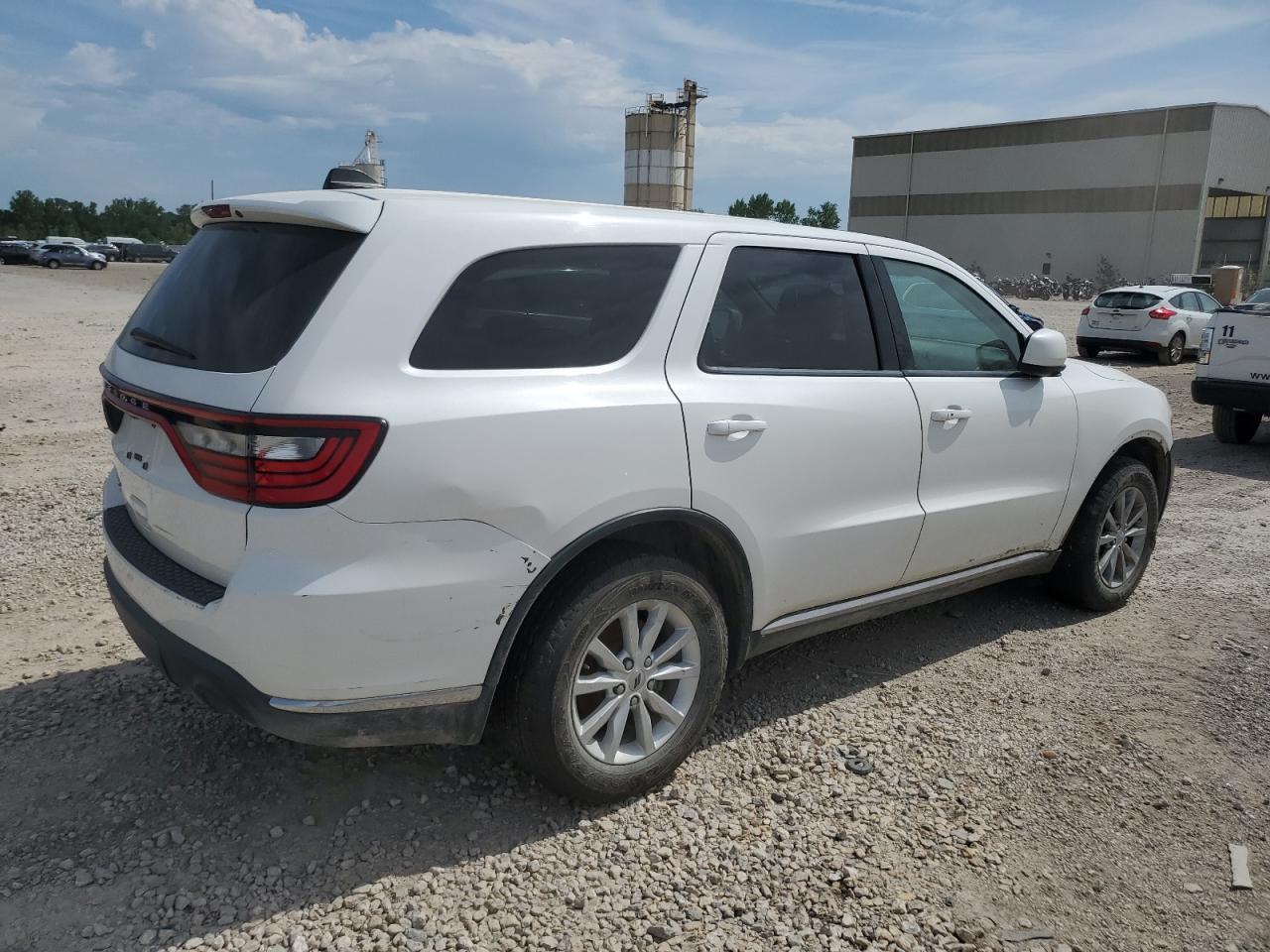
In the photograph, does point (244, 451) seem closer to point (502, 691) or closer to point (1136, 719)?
point (502, 691)

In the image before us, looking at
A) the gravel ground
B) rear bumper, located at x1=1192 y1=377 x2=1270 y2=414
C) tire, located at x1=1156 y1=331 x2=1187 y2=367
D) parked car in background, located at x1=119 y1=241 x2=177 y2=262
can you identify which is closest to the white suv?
the gravel ground

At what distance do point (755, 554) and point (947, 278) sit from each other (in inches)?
65.6

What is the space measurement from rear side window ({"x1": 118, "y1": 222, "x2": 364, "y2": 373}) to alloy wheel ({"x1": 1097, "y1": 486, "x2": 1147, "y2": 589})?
3844 mm

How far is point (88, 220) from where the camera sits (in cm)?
10525

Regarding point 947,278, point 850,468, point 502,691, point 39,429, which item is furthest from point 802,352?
point 39,429

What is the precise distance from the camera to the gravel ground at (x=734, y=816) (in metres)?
2.67

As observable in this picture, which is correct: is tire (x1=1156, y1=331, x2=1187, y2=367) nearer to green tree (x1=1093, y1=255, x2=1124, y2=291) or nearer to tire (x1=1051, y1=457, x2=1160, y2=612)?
tire (x1=1051, y1=457, x2=1160, y2=612)

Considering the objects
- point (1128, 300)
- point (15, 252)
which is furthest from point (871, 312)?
point (15, 252)

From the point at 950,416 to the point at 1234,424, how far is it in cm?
792

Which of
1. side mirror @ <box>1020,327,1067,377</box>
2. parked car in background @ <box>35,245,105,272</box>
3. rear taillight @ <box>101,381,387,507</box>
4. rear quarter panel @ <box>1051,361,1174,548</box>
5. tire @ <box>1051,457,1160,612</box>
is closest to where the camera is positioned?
rear taillight @ <box>101,381,387,507</box>

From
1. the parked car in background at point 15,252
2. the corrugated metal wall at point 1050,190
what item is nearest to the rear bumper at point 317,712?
the parked car in background at point 15,252

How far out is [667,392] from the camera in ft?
9.89

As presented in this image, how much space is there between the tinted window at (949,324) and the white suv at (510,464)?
0.10 metres

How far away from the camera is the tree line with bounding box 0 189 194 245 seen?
3804 inches
